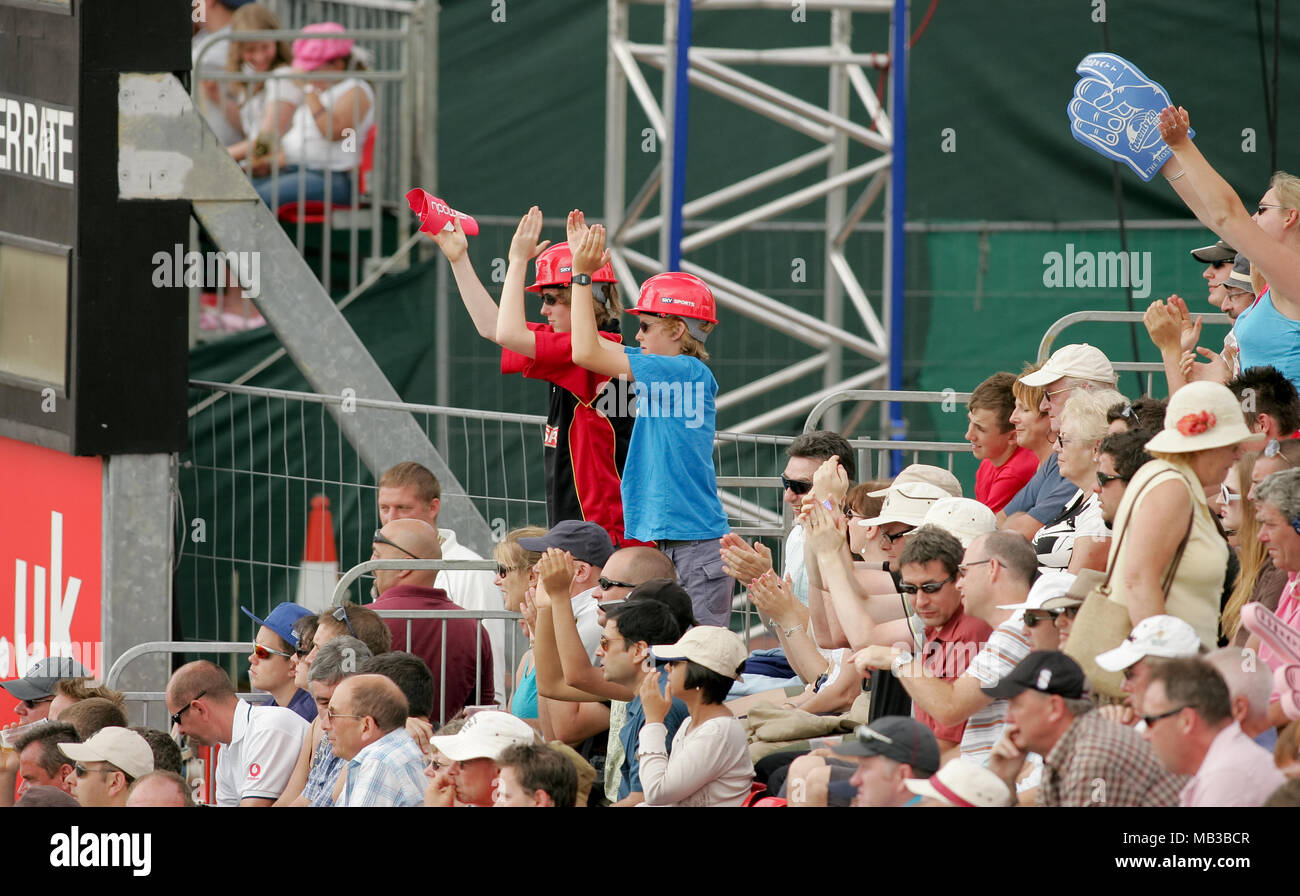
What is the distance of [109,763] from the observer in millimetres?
6438

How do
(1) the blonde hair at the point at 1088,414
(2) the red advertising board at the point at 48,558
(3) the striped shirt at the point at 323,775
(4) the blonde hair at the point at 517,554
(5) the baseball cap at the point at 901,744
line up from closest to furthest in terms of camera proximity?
(5) the baseball cap at the point at 901,744 < (3) the striped shirt at the point at 323,775 < (1) the blonde hair at the point at 1088,414 < (4) the blonde hair at the point at 517,554 < (2) the red advertising board at the point at 48,558

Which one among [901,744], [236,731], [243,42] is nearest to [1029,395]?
Answer: [901,744]

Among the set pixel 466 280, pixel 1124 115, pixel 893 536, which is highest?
pixel 1124 115

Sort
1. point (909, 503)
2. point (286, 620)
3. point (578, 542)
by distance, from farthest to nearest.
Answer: point (286, 620)
point (578, 542)
point (909, 503)

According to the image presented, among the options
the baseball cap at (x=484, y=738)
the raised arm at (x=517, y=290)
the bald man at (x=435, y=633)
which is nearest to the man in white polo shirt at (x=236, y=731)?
the bald man at (x=435, y=633)

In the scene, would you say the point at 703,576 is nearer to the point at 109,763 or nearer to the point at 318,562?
the point at 109,763

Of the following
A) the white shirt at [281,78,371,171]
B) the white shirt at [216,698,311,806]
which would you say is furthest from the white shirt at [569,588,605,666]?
the white shirt at [281,78,371,171]

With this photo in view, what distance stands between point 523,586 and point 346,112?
18.4ft

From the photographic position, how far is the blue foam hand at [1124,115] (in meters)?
6.23

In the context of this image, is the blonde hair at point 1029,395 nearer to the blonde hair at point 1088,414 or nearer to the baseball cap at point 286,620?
the blonde hair at point 1088,414

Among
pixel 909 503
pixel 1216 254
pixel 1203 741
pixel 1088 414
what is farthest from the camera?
pixel 1216 254

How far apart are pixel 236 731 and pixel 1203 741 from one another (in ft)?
12.6

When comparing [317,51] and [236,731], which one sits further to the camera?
[317,51]

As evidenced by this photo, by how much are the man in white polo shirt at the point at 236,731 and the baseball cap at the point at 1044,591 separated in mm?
2665
